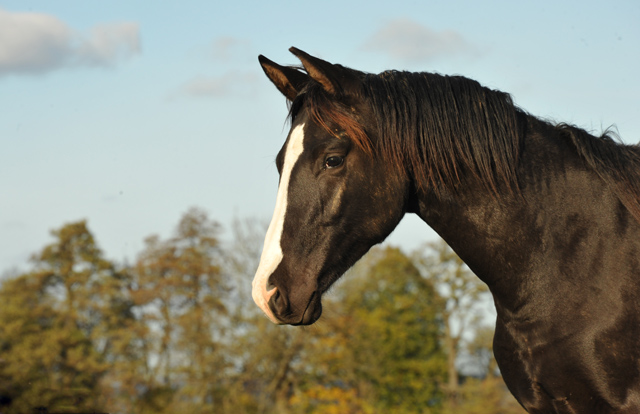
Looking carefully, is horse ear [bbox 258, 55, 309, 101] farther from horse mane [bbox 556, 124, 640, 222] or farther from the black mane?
horse mane [bbox 556, 124, 640, 222]

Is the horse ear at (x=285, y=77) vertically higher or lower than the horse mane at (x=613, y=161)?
higher

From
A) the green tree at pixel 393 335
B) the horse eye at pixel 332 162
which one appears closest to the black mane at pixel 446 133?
the horse eye at pixel 332 162

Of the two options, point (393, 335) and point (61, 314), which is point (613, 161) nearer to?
point (61, 314)

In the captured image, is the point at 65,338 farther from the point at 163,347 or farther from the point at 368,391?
the point at 368,391

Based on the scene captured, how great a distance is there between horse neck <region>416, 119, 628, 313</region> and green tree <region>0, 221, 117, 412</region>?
23.6 metres

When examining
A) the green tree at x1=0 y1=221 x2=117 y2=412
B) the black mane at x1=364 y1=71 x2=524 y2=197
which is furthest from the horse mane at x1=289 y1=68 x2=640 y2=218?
the green tree at x1=0 y1=221 x2=117 y2=412

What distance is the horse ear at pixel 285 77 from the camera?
402 centimetres

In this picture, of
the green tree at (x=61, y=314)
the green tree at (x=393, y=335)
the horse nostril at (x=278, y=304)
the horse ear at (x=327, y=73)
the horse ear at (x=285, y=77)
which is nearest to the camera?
the horse nostril at (x=278, y=304)

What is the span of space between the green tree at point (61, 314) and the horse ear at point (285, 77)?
22.8 meters

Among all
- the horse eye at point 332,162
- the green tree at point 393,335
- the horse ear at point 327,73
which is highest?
the green tree at point 393,335

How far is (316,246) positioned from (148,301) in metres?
29.9

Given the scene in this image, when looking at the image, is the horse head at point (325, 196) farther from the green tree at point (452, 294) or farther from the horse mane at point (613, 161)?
the green tree at point (452, 294)

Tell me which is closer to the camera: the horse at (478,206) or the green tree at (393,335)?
the horse at (478,206)

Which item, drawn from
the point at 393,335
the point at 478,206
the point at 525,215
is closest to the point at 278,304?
the point at 478,206
